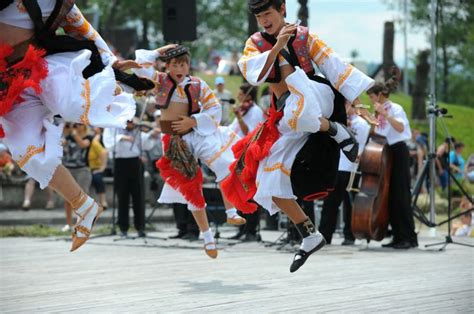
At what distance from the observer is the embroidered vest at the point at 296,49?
662 centimetres

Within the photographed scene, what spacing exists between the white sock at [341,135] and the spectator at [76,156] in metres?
6.66

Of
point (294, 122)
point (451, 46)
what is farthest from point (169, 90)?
point (451, 46)

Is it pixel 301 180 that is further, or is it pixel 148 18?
pixel 148 18

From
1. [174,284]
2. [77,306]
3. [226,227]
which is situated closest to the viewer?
[77,306]

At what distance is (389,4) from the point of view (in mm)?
34062

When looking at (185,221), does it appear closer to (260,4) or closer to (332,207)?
(332,207)

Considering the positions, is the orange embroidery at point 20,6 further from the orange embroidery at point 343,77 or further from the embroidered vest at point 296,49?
the orange embroidery at point 343,77

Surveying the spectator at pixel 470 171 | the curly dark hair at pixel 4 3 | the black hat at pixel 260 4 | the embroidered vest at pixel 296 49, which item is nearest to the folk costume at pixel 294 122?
the embroidered vest at pixel 296 49

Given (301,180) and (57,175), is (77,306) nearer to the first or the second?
(57,175)

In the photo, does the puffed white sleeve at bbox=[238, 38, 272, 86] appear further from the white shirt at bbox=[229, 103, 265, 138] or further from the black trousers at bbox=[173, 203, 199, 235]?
the black trousers at bbox=[173, 203, 199, 235]

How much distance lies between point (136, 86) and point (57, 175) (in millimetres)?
816

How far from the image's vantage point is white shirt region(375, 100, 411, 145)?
10.4m

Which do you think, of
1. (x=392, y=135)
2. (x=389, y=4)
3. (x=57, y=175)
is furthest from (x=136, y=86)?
(x=389, y=4)

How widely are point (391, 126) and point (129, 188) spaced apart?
11.3 feet
